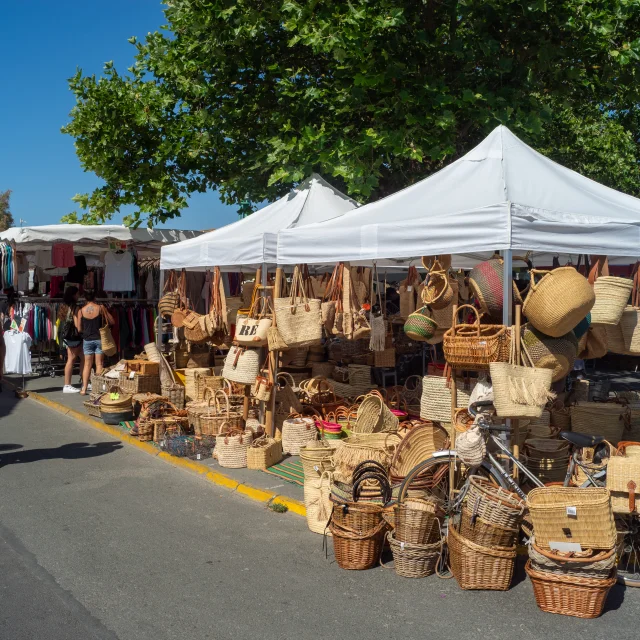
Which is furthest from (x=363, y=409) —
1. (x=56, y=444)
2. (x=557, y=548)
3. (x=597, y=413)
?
(x=56, y=444)

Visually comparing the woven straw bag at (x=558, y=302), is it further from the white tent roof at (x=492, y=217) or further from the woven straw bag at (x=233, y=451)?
the woven straw bag at (x=233, y=451)

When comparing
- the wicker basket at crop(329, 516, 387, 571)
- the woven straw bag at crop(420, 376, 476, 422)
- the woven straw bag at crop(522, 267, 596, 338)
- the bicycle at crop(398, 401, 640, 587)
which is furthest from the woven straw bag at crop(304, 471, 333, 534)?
the woven straw bag at crop(522, 267, 596, 338)

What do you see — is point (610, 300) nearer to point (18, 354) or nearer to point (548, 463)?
point (548, 463)

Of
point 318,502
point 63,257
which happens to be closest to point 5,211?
point 63,257

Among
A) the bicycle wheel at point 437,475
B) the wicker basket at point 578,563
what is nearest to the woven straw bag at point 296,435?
the bicycle wheel at point 437,475

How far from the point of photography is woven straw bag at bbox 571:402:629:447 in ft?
24.0

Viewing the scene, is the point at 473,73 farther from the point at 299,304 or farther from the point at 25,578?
the point at 25,578

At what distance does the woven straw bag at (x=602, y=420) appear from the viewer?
24.0 ft

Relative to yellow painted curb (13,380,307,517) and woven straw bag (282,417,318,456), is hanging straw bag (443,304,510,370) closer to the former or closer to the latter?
yellow painted curb (13,380,307,517)

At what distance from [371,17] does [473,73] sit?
98.5 inches

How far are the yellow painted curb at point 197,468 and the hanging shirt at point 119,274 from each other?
352cm

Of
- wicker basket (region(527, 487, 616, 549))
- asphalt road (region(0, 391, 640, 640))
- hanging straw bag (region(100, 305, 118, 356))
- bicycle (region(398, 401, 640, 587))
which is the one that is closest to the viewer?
asphalt road (region(0, 391, 640, 640))

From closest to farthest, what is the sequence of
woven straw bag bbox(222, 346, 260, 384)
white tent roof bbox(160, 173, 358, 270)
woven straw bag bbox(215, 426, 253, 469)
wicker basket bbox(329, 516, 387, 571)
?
wicker basket bbox(329, 516, 387, 571) < woven straw bag bbox(215, 426, 253, 469) < woven straw bag bbox(222, 346, 260, 384) < white tent roof bbox(160, 173, 358, 270)

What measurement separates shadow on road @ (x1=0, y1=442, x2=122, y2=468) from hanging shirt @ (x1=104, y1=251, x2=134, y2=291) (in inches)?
232
